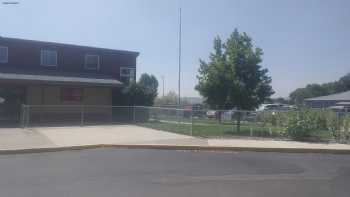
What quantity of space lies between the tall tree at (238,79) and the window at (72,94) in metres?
11.8

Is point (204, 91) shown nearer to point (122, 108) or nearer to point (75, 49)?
point (122, 108)

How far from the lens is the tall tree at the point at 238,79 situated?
19000 mm

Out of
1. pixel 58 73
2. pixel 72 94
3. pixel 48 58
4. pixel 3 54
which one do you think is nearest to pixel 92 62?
pixel 48 58

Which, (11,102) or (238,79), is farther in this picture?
(11,102)

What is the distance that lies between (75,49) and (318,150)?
2214cm

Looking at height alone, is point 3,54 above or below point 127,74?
above

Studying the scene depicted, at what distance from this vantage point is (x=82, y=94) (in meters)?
28.0

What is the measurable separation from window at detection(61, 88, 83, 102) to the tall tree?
38.8 ft

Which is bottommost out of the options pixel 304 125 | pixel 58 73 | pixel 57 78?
pixel 304 125

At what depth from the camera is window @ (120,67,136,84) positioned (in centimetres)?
3227

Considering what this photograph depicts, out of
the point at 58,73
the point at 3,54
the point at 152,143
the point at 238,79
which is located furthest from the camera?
the point at 58,73

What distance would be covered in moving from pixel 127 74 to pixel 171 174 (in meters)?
24.1

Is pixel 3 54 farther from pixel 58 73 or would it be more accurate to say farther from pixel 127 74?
pixel 127 74

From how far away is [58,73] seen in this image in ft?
92.9
